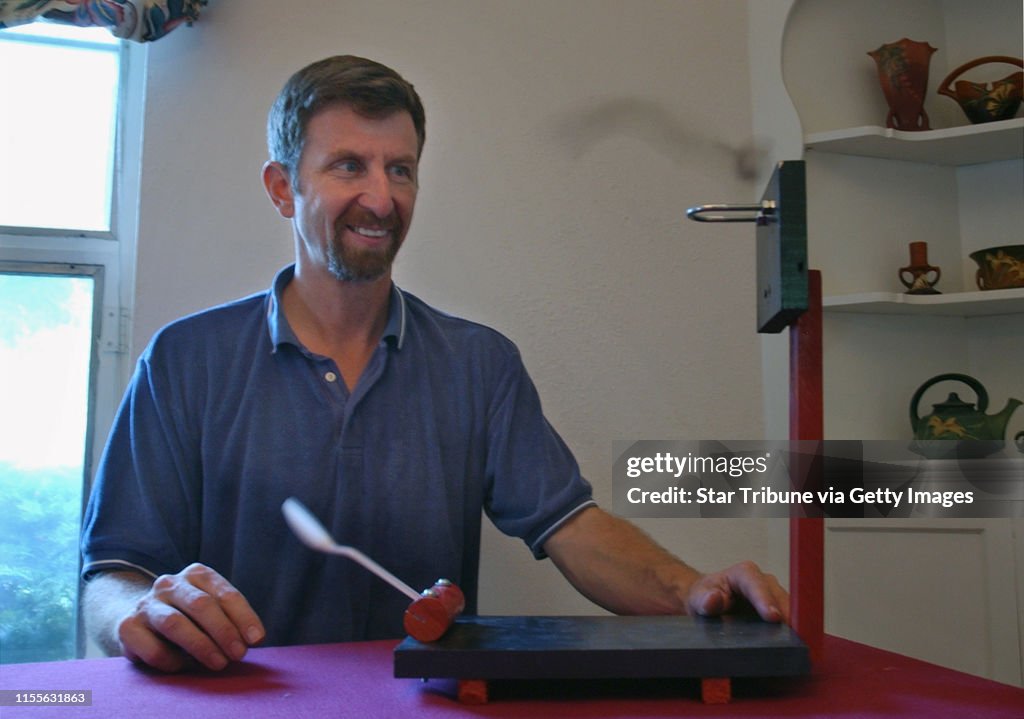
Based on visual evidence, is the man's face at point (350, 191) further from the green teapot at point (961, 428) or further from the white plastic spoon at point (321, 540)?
the green teapot at point (961, 428)

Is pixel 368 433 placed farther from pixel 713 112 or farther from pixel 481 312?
pixel 713 112

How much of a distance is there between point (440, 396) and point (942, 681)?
2.63 ft

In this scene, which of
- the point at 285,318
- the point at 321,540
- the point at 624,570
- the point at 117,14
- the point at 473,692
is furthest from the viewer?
the point at 117,14

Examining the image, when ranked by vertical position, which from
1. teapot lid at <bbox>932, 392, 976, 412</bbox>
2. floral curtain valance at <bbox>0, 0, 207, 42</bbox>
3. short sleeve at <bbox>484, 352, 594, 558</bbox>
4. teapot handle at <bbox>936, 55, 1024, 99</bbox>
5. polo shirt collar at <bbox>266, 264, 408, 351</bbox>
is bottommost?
short sleeve at <bbox>484, 352, 594, 558</bbox>

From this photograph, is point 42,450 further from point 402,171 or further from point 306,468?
point 402,171

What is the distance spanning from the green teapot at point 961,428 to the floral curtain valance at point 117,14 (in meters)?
1.49

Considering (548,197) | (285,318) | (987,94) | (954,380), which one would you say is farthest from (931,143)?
(285,318)

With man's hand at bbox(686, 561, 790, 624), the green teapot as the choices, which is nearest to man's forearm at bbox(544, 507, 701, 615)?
man's hand at bbox(686, 561, 790, 624)

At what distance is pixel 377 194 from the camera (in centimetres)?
138

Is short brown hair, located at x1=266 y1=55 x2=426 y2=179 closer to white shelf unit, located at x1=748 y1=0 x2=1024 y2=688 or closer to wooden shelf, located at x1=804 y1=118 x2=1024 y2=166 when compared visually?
white shelf unit, located at x1=748 y1=0 x2=1024 y2=688

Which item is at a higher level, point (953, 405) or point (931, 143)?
point (931, 143)

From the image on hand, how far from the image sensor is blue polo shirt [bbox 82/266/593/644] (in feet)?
4.13

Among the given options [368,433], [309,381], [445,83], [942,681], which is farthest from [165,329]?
[942,681]

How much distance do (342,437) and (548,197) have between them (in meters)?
0.64
